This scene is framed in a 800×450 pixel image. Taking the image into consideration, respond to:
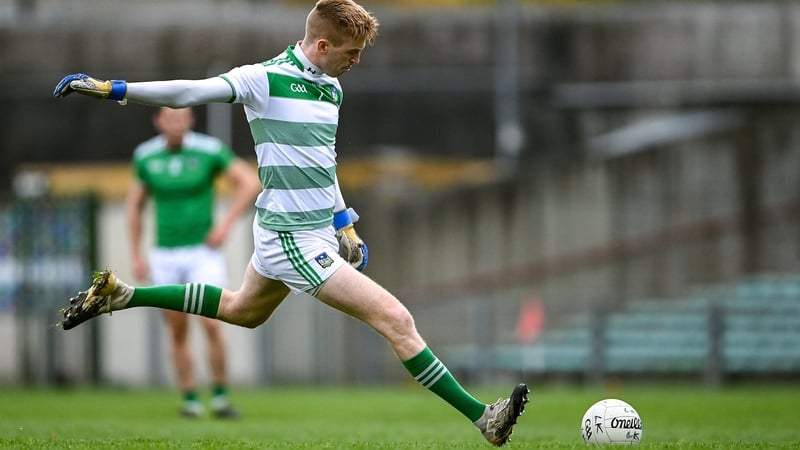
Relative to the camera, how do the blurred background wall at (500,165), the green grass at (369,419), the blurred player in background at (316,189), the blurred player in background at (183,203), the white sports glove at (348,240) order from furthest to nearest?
the blurred background wall at (500,165)
the blurred player in background at (183,203)
the green grass at (369,419)
the white sports glove at (348,240)
the blurred player in background at (316,189)

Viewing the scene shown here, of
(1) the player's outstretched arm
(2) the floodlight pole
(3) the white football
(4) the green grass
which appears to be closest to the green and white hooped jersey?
(1) the player's outstretched arm

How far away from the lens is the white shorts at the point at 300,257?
766cm

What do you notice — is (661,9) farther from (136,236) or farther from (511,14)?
(136,236)

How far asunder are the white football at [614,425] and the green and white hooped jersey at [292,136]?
1.88m

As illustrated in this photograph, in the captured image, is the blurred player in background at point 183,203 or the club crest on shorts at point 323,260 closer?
the club crest on shorts at point 323,260

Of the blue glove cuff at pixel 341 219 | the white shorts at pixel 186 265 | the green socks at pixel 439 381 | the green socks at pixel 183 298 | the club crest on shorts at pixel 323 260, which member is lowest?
the green socks at pixel 439 381

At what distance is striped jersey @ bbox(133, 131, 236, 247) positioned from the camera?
12398 mm

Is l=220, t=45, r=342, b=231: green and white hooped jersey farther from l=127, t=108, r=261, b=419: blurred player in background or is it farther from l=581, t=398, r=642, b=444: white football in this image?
l=127, t=108, r=261, b=419: blurred player in background

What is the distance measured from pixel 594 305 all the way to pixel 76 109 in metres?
9.57

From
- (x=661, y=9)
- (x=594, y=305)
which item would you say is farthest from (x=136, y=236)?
(x=661, y=9)

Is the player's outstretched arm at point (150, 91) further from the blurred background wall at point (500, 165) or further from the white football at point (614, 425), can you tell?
the blurred background wall at point (500, 165)

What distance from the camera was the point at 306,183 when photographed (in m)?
7.72

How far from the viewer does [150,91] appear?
722 centimetres

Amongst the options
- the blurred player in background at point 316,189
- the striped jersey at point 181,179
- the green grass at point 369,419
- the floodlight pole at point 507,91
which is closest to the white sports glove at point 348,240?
the blurred player in background at point 316,189
